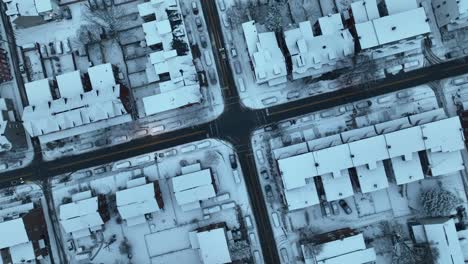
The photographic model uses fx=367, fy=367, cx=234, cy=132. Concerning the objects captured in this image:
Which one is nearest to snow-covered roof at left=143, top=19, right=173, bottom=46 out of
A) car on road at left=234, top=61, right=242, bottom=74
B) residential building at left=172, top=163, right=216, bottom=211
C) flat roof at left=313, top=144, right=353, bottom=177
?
car on road at left=234, top=61, right=242, bottom=74

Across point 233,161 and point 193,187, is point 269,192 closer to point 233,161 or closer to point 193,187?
point 233,161

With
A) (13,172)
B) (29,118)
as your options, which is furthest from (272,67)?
(13,172)

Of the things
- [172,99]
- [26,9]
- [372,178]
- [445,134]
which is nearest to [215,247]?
[172,99]

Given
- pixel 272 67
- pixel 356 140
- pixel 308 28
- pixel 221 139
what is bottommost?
pixel 356 140

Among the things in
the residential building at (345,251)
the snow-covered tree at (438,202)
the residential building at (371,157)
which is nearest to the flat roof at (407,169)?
the residential building at (371,157)

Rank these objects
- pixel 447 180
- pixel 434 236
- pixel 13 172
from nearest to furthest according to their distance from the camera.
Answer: pixel 434 236 < pixel 447 180 < pixel 13 172

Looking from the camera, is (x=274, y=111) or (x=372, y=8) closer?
(x=372, y=8)

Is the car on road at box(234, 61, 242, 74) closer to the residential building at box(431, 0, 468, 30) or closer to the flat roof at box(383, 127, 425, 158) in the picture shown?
the flat roof at box(383, 127, 425, 158)

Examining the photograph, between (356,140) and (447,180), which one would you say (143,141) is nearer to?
(356,140)
